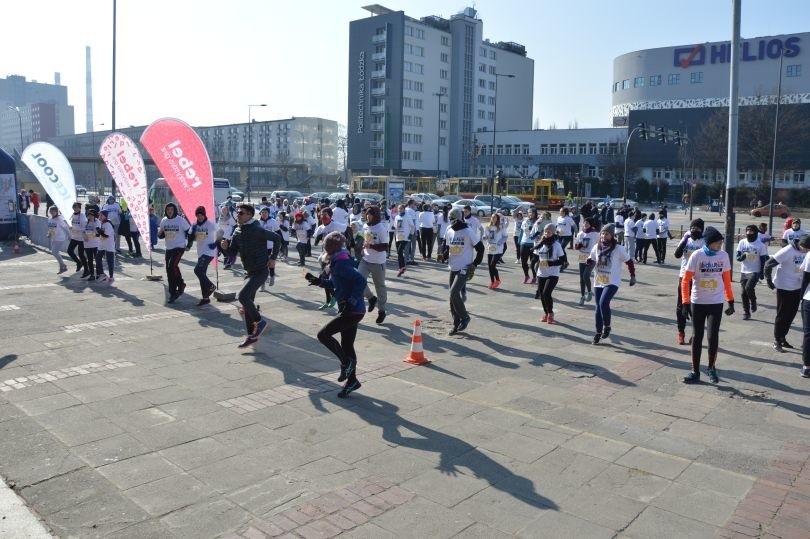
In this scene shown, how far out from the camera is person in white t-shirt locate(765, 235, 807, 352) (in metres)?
9.23

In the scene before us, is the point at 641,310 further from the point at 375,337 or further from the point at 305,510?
the point at 305,510

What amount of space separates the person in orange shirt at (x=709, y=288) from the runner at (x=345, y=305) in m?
3.83

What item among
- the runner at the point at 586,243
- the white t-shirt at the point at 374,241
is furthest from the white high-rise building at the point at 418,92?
the white t-shirt at the point at 374,241

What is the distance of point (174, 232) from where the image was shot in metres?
12.4

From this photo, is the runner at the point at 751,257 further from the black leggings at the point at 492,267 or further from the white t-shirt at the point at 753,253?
the black leggings at the point at 492,267

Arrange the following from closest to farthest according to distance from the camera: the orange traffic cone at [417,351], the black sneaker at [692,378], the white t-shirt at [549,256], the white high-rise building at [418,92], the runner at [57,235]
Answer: the black sneaker at [692,378], the orange traffic cone at [417,351], the white t-shirt at [549,256], the runner at [57,235], the white high-rise building at [418,92]

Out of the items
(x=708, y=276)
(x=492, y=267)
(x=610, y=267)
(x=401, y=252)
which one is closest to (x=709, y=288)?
(x=708, y=276)

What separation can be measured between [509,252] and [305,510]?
1997cm

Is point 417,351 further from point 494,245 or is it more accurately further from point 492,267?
point 494,245

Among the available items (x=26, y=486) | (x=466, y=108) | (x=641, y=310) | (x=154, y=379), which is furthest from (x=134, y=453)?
(x=466, y=108)

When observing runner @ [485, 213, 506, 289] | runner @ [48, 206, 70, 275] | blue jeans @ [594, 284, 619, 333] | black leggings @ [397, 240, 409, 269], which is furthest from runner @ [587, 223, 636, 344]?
runner @ [48, 206, 70, 275]

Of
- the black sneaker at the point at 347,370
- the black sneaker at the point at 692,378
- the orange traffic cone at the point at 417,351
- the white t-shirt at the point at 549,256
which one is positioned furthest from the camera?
the white t-shirt at the point at 549,256

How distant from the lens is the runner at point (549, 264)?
11.0 metres

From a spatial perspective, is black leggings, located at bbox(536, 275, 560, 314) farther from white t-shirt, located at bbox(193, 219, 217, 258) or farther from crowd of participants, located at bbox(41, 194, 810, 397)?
white t-shirt, located at bbox(193, 219, 217, 258)
